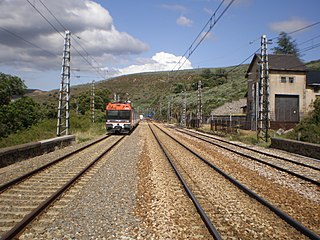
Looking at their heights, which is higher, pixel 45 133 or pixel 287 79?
pixel 287 79

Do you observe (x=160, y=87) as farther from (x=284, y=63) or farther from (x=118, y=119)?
(x=118, y=119)

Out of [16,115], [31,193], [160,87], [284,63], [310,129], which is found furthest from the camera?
[160,87]

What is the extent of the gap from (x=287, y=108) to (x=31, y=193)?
44.0 metres

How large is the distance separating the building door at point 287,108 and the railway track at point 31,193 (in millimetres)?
38109

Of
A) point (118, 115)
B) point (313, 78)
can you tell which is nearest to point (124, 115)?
point (118, 115)

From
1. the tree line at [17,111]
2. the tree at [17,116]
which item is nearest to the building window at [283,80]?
the tree line at [17,111]

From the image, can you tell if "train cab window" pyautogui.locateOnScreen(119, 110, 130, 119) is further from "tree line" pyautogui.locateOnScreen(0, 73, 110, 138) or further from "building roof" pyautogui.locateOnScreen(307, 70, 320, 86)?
"building roof" pyautogui.locateOnScreen(307, 70, 320, 86)

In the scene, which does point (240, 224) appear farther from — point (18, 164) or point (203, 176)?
point (18, 164)

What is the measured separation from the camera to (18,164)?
12.2 meters

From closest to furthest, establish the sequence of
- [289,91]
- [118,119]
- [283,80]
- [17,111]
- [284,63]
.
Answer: [118,119] < [17,111] < [289,91] < [283,80] < [284,63]

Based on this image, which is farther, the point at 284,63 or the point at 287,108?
the point at 284,63

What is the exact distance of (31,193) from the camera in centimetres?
763

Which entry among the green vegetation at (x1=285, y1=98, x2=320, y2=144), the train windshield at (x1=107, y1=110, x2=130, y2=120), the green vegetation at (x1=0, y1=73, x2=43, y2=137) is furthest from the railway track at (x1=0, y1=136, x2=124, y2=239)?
the green vegetation at (x1=0, y1=73, x2=43, y2=137)

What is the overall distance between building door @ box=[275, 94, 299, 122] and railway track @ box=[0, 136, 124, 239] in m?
38.1
